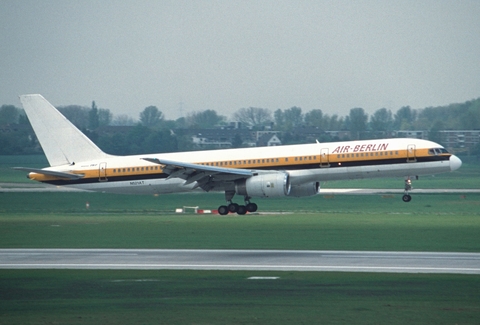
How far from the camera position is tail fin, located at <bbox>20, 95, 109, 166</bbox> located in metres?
54.8

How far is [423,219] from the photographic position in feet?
183

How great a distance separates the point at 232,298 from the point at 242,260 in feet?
31.1

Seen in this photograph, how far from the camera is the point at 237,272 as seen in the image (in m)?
33.3

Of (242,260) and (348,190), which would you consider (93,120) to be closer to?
(348,190)

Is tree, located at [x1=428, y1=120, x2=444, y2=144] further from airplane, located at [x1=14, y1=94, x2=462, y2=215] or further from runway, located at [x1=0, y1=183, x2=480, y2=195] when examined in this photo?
airplane, located at [x1=14, y1=94, x2=462, y2=215]

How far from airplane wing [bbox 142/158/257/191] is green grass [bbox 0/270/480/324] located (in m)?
15.2

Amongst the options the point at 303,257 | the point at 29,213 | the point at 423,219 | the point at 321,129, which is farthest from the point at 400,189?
the point at 321,129

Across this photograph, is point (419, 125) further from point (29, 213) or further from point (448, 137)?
point (29, 213)

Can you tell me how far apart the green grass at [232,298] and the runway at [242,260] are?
157cm

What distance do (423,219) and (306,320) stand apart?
33452 millimetres

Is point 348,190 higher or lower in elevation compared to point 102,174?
lower

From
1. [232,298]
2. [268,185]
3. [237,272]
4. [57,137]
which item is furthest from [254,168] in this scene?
[232,298]

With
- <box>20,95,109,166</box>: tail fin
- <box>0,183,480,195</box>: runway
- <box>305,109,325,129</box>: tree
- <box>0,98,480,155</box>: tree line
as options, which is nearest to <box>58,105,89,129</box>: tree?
<box>0,98,480,155</box>: tree line

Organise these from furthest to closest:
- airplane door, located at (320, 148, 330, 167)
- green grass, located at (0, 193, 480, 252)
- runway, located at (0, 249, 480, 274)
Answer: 1. airplane door, located at (320, 148, 330, 167)
2. green grass, located at (0, 193, 480, 252)
3. runway, located at (0, 249, 480, 274)
